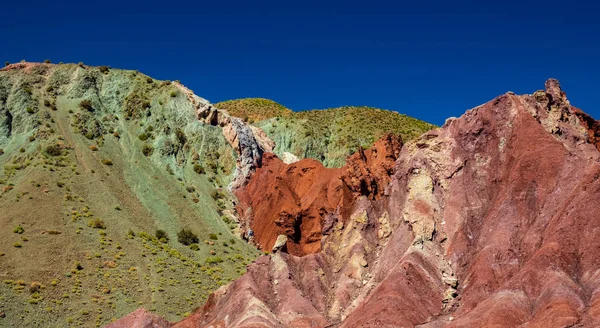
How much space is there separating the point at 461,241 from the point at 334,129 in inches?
3106

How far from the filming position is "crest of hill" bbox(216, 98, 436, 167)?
111m

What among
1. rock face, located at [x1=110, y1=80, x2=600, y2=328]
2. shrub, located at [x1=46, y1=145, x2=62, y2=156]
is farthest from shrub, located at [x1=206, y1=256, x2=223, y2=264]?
shrub, located at [x1=46, y1=145, x2=62, y2=156]

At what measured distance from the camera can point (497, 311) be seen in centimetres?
3381

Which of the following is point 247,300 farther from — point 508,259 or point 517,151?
point 517,151

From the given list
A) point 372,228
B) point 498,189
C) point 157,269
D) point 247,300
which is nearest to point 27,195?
point 157,269

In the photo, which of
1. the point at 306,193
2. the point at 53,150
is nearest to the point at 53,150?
the point at 53,150

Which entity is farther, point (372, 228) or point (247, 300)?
point (372, 228)

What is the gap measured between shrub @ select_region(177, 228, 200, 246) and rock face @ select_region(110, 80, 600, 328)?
862 inches

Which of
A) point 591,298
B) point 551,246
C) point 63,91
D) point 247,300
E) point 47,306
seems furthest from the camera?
point 63,91

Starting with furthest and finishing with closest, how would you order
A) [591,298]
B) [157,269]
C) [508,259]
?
[157,269], [508,259], [591,298]

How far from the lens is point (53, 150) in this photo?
78.8 m

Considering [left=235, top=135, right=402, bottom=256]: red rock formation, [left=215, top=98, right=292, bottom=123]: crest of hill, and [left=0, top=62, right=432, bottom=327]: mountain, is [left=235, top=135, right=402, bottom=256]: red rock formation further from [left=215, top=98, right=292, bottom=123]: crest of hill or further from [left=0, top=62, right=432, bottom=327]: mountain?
[left=215, top=98, right=292, bottom=123]: crest of hill

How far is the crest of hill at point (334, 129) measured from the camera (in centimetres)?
11125

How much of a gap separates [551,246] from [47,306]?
4138cm
